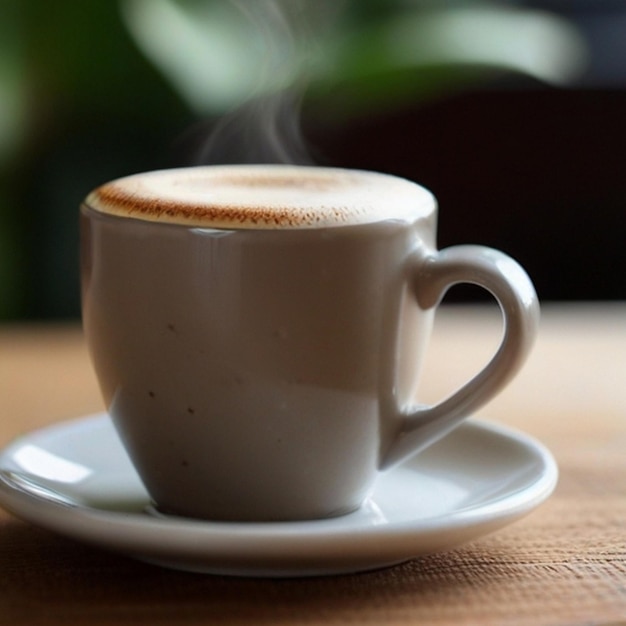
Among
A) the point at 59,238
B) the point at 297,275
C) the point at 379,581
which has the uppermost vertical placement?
the point at 297,275

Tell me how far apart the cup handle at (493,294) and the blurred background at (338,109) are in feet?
2.30

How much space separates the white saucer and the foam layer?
108 mm

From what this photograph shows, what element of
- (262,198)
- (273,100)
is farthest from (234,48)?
(262,198)

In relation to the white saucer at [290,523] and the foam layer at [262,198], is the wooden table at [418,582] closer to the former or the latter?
the white saucer at [290,523]

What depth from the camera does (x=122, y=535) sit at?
37cm

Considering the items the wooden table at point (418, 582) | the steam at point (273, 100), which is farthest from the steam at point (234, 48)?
the wooden table at point (418, 582)

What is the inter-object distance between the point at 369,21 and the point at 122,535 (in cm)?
91

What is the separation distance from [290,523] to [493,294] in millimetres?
116

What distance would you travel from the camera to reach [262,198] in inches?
17.0

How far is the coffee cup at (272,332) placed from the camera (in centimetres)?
40

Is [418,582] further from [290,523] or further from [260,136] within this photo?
[260,136]

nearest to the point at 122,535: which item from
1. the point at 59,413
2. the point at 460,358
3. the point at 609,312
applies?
the point at 59,413

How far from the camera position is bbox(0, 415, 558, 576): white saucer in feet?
1.19

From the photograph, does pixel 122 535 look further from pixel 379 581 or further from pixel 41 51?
pixel 41 51
